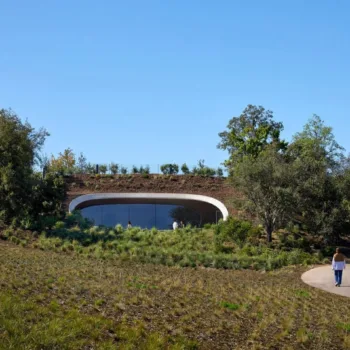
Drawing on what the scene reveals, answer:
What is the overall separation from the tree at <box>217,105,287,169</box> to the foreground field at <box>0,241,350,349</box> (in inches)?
1114

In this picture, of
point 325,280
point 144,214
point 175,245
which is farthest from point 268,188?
point 144,214

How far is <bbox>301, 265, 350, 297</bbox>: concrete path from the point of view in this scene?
53.5 feet

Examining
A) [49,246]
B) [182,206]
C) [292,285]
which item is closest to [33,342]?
[292,285]

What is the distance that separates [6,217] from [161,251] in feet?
29.6

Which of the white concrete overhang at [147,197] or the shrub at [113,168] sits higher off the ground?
the shrub at [113,168]

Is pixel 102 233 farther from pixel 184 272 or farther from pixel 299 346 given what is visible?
pixel 299 346

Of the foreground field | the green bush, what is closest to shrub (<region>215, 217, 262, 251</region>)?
the green bush

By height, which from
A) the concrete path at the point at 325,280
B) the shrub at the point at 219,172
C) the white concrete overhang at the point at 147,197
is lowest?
the concrete path at the point at 325,280

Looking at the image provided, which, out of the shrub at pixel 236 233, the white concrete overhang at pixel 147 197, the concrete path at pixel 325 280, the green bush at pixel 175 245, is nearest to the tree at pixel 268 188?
the green bush at pixel 175 245

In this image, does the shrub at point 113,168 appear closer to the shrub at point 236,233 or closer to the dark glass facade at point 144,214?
the dark glass facade at point 144,214

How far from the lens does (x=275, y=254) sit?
1004 inches

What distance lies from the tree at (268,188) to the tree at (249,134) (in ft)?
48.1

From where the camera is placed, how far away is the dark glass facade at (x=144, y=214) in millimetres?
41719

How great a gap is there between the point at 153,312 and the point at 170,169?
33.1 meters
